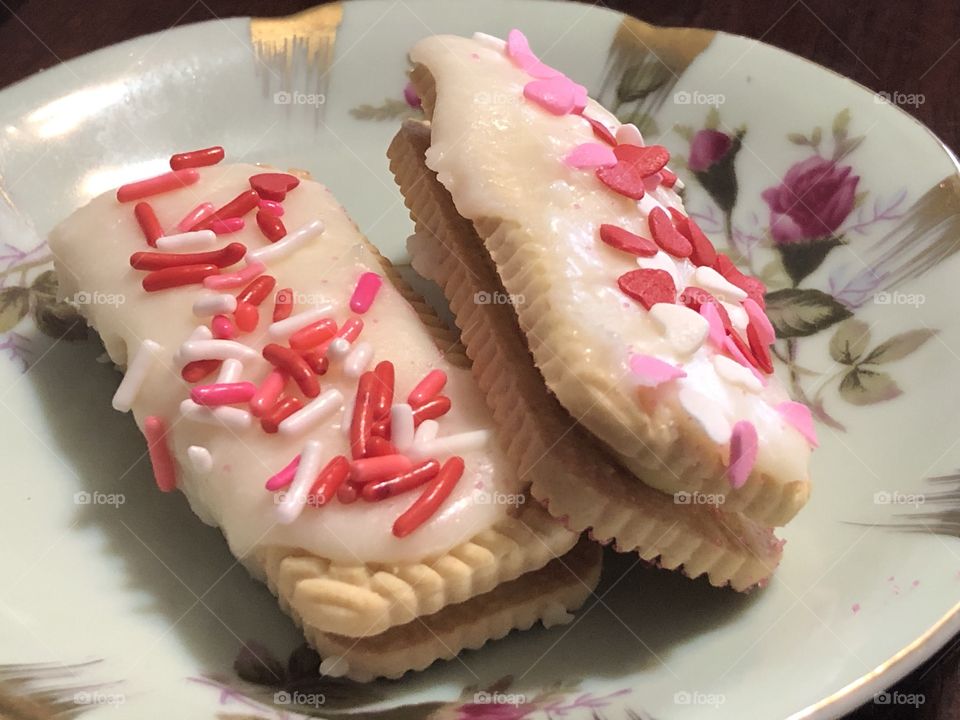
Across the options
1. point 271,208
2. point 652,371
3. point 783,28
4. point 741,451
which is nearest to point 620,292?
point 652,371

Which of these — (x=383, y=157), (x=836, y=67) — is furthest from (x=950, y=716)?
(x=836, y=67)

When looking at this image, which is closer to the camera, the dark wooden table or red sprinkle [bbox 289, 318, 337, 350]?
red sprinkle [bbox 289, 318, 337, 350]

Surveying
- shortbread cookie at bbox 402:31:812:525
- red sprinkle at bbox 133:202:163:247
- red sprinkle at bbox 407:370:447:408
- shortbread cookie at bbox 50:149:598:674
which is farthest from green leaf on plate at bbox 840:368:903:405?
red sprinkle at bbox 133:202:163:247

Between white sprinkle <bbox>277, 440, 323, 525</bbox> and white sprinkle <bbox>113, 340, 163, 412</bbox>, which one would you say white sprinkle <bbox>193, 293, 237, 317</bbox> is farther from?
white sprinkle <bbox>277, 440, 323, 525</bbox>

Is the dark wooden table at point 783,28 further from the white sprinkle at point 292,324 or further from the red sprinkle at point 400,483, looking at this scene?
the red sprinkle at point 400,483

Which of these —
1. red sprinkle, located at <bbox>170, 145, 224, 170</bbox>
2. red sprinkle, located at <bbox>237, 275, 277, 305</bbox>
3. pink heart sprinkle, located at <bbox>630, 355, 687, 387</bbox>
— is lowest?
red sprinkle, located at <bbox>170, 145, 224, 170</bbox>

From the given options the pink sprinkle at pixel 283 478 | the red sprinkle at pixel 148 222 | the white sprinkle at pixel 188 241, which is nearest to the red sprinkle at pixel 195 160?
the red sprinkle at pixel 148 222
